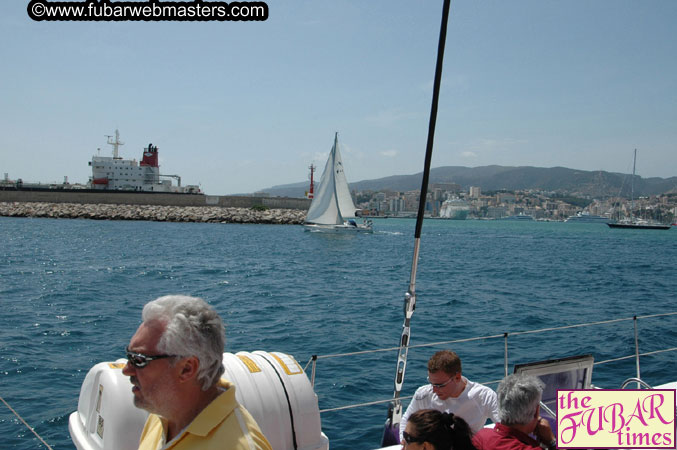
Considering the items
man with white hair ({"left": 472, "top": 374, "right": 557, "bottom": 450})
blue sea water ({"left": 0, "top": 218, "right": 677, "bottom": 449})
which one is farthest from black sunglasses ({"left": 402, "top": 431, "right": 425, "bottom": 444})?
blue sea water ({"left": 0, "top": 218, "right": 677, "bottom": 449})

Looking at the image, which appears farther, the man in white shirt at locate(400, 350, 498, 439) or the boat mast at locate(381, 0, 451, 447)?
the boat mast at locate(381, 0, 451, 447)

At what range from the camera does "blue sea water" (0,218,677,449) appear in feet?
29.1

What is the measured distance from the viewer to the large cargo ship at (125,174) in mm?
86500

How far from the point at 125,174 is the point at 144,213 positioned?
1932 cm

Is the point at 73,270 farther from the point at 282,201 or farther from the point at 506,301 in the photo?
the point at 282,201

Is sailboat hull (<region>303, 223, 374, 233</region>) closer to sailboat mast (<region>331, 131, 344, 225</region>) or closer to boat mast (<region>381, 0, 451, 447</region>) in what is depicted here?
sailboat mast (<region>331, 131, 344, 225</region>)

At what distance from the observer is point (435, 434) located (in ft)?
6.82

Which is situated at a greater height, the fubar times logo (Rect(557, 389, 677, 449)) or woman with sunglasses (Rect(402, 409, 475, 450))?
woman with sunglasses (Rect(402, 409, 475, 450))

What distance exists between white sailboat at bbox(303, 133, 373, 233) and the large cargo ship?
42.6m

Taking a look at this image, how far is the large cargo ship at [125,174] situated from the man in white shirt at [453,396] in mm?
88887

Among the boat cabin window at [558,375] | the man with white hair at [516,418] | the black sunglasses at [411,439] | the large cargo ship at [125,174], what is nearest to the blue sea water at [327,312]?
the boat cabin window at [558,375]

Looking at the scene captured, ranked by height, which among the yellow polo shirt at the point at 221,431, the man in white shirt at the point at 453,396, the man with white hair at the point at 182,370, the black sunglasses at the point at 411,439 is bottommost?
the man in white shirt at the point at 453,396

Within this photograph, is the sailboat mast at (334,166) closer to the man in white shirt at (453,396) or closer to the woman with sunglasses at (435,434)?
the man in white shirt at (453,396)

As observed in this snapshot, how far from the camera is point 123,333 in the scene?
1248 centimetres
